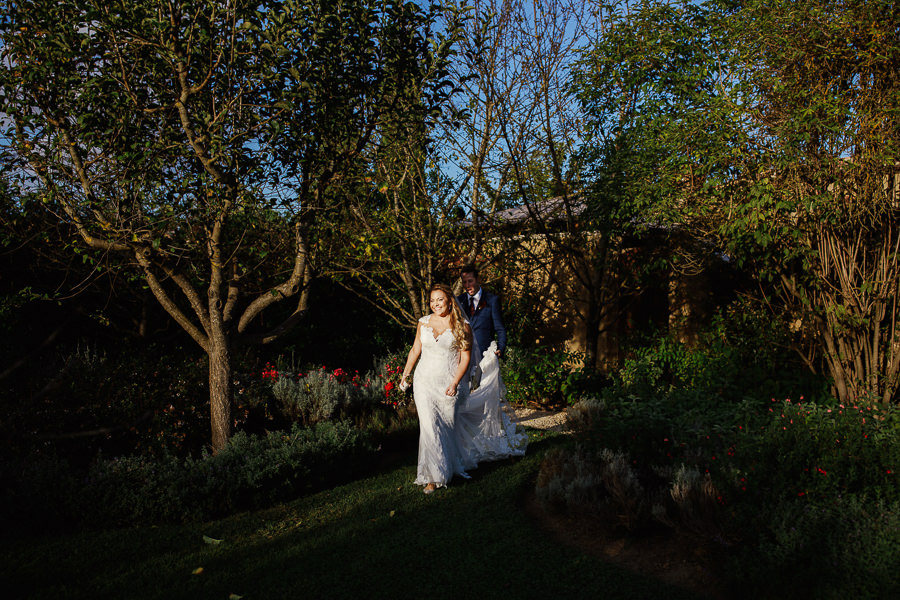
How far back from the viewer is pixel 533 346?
1109cm

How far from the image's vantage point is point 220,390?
5828mm

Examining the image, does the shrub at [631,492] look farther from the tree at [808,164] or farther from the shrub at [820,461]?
the tree at [808,164]

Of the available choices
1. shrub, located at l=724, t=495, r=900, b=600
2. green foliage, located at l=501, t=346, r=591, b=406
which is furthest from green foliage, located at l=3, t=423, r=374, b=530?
green foliage, located at l=501, t=346, r=591, b=406

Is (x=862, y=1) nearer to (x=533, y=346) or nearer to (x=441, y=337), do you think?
(x=441, y=337)

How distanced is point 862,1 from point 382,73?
481 centimetres

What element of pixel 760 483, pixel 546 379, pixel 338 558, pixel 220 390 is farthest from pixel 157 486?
pixel 546 379

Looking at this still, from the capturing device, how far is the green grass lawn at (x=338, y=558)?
11.7 ft

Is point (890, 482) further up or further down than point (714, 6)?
further down

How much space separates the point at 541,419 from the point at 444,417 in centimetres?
335

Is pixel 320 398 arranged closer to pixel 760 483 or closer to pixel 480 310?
pixel 480 310

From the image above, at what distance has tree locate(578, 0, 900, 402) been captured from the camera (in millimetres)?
5848

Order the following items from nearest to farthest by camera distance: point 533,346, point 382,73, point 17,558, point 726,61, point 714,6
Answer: point 17,558
point 382,73
point 726,61
point 714,6
point 533,346

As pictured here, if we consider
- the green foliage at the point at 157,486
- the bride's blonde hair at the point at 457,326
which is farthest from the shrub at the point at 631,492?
the green foliage at the point at 157,486

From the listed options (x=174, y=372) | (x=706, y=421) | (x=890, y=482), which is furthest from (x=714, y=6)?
(x=174, y=372)
